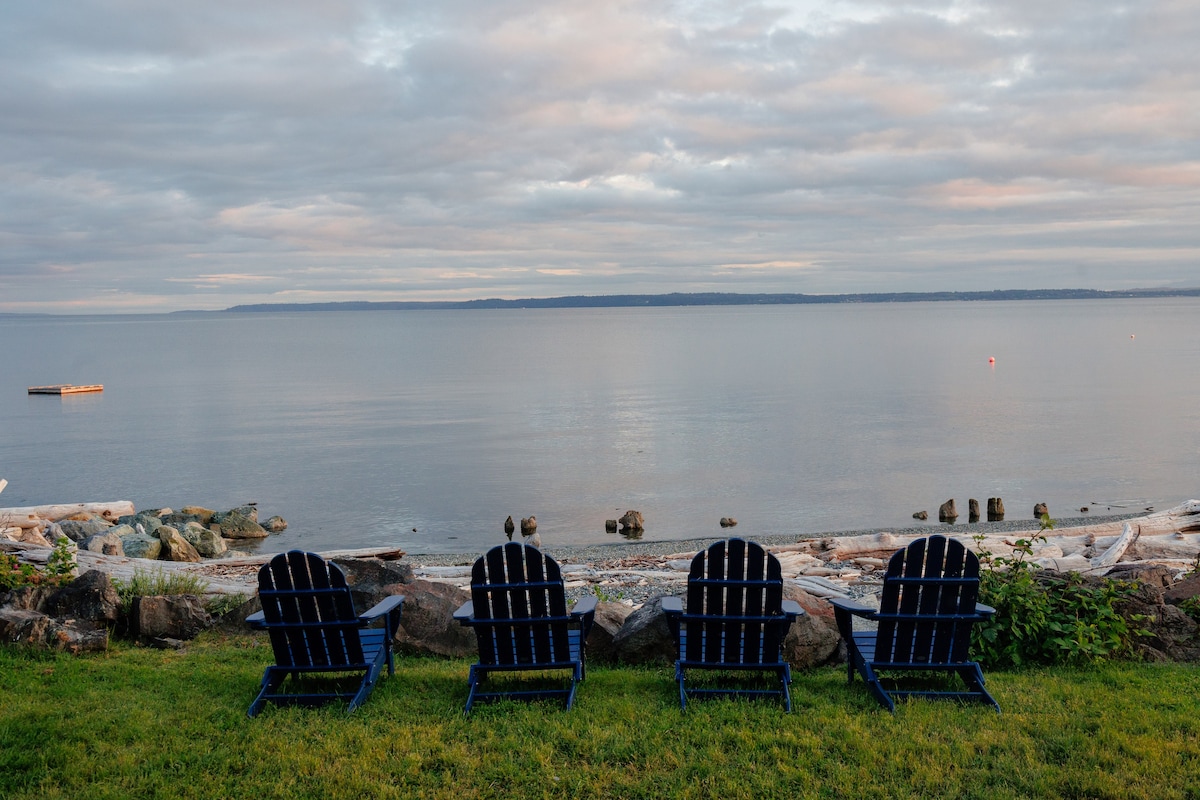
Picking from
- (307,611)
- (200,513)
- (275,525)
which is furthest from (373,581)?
(200,513)

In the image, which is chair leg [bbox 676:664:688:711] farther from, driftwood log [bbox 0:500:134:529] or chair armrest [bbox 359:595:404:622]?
driftwood log [bbox 0:500:134:529]

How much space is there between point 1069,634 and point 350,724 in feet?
16.2

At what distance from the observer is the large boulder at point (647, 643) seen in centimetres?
686

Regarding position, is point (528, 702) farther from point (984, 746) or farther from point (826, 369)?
point (826, 369)

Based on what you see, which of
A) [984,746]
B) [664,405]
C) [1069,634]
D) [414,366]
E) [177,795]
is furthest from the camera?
[414,366]

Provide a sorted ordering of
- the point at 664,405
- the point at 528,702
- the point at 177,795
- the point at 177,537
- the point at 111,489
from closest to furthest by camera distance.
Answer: the point at 177,795, the point at 528,702, the point at 177,537, the point at 111,489, the point at 664,405

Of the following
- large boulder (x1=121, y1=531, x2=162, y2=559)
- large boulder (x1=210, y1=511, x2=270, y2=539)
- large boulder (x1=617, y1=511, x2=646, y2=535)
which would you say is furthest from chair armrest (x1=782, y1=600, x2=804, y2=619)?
large boulder (x1=210, y1=511, x2=270, y2=539)

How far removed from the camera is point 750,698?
587 centimetres

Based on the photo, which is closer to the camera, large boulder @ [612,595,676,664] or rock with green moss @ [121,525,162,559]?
large boulder @ [612,595,676,664]

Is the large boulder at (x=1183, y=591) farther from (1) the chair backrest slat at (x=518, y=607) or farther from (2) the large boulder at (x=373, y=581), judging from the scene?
(2) the large boulder at (x=373, y=581)

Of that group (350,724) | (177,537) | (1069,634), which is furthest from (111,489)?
(1069,634)

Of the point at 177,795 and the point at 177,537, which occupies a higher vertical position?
the point at 177,795

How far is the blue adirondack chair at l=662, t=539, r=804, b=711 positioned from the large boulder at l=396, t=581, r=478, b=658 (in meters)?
2.02

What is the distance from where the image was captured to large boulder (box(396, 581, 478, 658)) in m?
7.21
